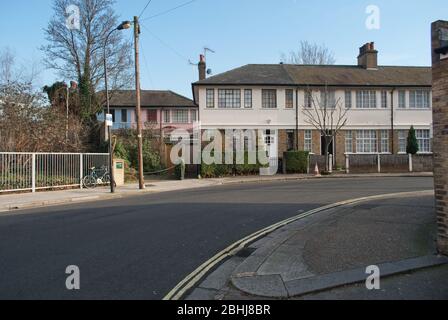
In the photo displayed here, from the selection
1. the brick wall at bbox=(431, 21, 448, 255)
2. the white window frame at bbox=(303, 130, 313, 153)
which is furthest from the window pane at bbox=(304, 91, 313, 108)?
the brick wall at bbox=(431, 21, 448, 255)

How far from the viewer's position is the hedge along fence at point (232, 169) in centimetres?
2750

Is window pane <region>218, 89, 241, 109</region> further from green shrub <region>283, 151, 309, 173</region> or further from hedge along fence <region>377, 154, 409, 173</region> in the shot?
hedge along fence <region>377, 154, 409, 173</region>

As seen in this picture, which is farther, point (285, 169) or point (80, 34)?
point (80, 34)

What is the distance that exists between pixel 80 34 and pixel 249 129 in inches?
707

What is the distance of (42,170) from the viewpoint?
1917 centimetres

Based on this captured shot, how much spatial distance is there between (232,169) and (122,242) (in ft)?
66.9

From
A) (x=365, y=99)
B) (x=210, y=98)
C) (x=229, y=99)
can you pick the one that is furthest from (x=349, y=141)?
(x=210, y=98)

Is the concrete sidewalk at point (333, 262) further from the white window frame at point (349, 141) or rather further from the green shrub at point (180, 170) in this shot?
the white window frame at point (349, 141)

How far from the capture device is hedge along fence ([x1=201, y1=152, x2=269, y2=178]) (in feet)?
90.2

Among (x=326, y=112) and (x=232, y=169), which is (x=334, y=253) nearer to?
(x=232, y=169)

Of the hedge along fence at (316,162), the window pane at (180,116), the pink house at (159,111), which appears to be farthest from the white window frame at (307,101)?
the window pane at (180,116)

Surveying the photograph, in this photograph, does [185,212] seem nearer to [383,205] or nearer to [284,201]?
[284,201]
